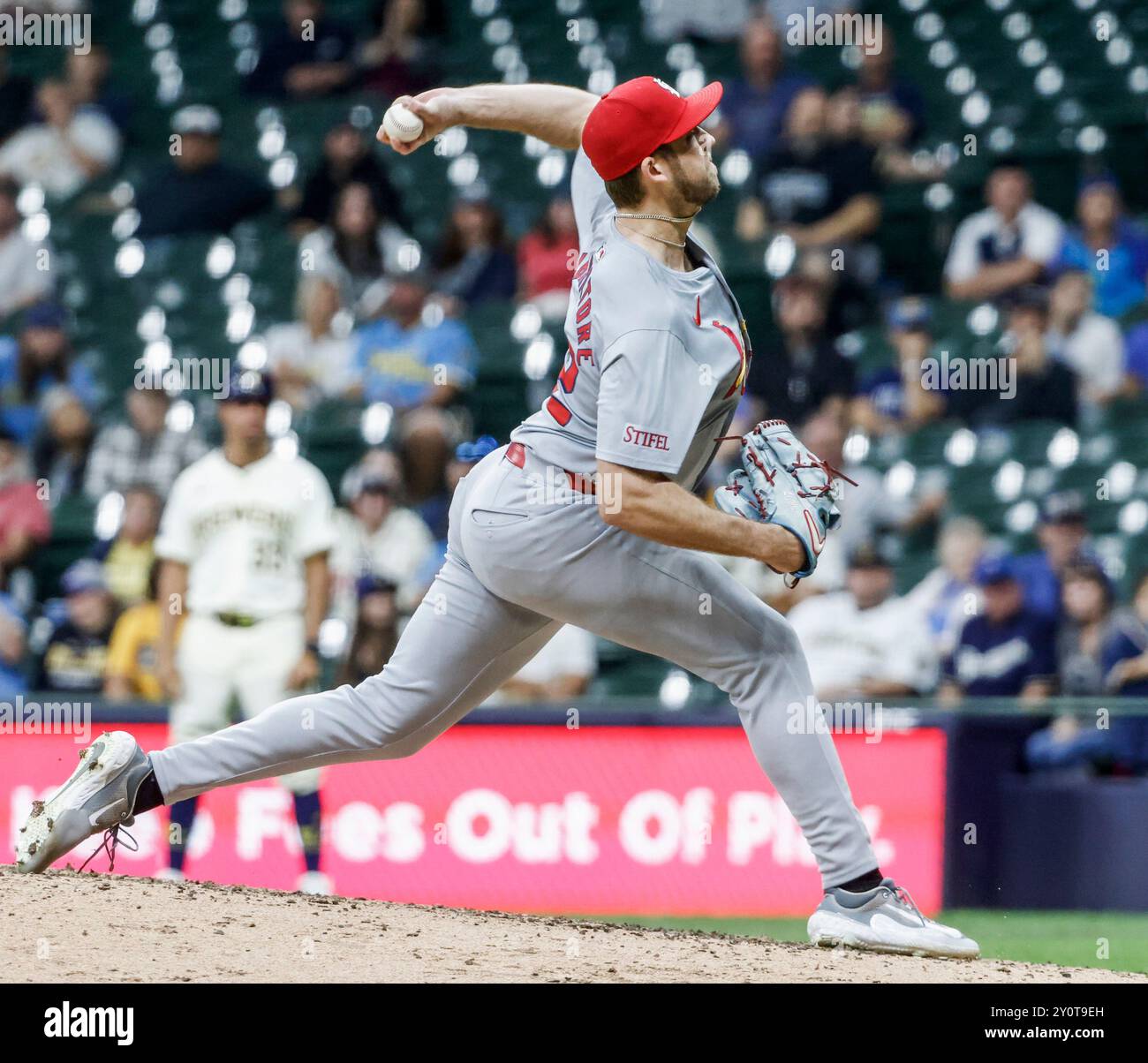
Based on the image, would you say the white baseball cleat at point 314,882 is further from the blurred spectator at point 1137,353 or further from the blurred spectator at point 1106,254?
the blurred spectator at point 1106,254

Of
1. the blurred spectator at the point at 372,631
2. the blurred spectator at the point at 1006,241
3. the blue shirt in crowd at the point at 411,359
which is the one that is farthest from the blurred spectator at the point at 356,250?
the blurred spectator at the point at 1006,241

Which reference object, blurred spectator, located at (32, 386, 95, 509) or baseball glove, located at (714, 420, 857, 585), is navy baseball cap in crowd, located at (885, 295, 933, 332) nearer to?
blurred spectator, located at (32, 386, 95, 509)

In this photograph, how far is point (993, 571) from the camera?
7.93 meters

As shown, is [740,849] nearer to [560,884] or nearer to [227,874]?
[560,884]

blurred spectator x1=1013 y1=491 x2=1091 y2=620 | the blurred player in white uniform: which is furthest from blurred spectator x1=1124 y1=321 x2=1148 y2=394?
the blurred player in white uniform

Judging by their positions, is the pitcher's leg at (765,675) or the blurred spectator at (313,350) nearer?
the pitcher's leg at (765,675)

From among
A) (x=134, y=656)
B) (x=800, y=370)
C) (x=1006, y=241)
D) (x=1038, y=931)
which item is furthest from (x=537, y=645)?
(x=1006, y=241)

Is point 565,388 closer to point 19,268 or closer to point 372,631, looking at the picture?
point 372,631

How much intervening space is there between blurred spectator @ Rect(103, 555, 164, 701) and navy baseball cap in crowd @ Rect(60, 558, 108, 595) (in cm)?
29

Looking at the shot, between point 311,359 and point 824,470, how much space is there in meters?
6.31

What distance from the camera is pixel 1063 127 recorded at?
35.9ft

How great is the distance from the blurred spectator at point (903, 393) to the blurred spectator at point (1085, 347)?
0.66m

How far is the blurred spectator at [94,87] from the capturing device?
1222cm

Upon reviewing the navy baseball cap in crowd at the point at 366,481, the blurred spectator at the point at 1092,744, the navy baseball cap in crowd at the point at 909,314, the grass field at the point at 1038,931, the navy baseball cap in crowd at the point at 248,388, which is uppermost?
the navy baseball cap in crowd at the point at 909,314
